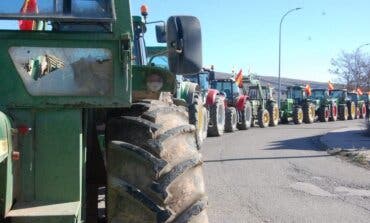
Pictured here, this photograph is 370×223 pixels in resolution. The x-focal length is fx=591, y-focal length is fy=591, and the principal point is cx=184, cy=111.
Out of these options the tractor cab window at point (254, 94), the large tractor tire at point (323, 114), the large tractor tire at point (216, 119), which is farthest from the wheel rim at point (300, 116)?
the large tractor tire at point (216, 119)

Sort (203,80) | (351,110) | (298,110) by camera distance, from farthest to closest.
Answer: (351,110) < (298,110) < (203,80)

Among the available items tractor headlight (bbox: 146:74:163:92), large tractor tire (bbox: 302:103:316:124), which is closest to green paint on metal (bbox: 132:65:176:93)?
tractor headlight (bbox: 146:74:163:92)

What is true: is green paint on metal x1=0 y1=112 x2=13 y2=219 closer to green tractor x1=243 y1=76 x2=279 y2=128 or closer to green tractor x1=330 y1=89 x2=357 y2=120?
green tractor x1=243 y1=76 x2=279 y2=128

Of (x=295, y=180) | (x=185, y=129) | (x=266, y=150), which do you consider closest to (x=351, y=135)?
(x=266, y=150)

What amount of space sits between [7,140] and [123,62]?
86cm

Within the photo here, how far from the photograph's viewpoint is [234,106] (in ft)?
84.3

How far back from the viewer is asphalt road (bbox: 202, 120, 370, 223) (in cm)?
785

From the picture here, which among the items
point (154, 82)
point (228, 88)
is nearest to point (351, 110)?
point (228, 88)

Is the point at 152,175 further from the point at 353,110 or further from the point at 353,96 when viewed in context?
the point at 353,96

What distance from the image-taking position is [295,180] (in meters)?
11.0

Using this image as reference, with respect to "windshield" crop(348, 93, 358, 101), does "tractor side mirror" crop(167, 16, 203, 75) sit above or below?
above

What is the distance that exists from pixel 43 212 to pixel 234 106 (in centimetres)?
2268

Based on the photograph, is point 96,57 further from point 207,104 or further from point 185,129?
point 207,104

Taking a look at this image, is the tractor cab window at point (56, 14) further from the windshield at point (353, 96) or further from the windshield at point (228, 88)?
the windshield at point (353, 96)
